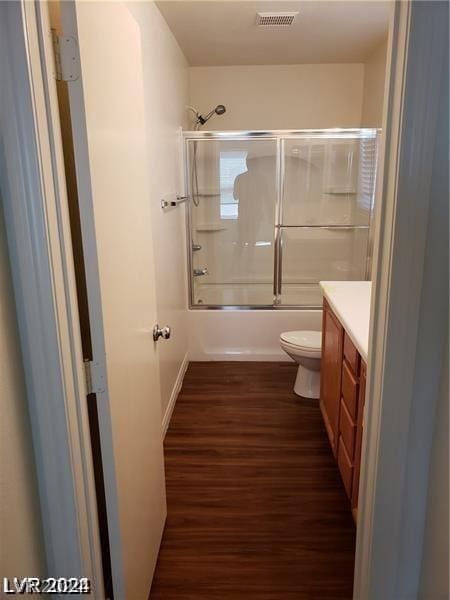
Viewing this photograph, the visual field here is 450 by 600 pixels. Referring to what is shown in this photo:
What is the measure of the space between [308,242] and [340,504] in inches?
96.9

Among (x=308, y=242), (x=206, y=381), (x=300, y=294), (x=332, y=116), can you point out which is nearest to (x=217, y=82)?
(x=332, y=116)

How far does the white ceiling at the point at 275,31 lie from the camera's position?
8.50 ft

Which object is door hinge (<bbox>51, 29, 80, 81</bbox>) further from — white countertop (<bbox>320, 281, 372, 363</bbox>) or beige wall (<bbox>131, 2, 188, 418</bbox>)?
beige wall (<bbox>131, 2, 188, 418</bbox>)

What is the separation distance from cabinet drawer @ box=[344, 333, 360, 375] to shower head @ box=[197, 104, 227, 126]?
2756 millimetres

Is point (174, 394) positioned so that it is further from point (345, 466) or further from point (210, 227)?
point (210, 227)

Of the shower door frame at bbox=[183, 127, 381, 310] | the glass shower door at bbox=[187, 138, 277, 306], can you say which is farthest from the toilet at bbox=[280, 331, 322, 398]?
the glass shower door at bbox=[187, 138, 277, 306]

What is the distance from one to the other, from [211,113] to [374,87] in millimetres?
1421

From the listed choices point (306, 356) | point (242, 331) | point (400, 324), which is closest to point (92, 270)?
point (400, 324)

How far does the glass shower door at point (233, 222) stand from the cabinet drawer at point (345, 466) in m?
1.83

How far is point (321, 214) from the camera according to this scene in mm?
3982

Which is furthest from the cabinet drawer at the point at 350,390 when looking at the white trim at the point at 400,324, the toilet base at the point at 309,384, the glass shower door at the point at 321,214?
the glass shower door at the point at 321,214

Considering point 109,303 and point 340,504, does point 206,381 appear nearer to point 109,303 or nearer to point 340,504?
point 340,504

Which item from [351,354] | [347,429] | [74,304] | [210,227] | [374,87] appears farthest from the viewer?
[210,227]

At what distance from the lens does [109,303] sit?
1.20 m
